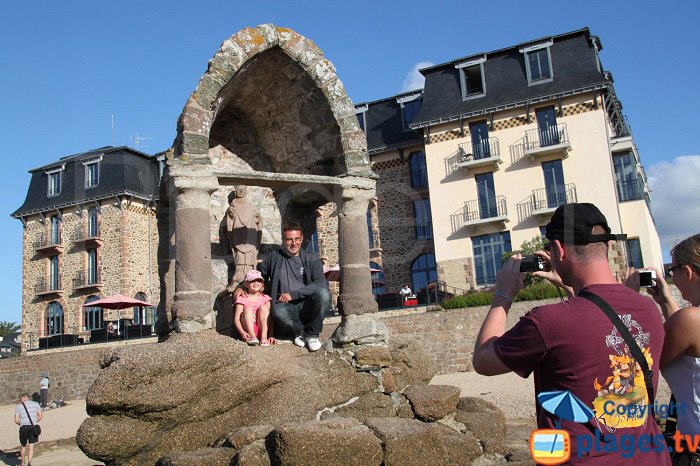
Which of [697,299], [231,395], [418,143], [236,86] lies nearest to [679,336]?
[697,299]

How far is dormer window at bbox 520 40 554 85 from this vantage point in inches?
1011

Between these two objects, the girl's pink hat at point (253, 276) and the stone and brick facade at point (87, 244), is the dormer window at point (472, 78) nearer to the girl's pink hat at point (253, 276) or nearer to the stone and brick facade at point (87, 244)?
the stone and brick facade at point (87, 244)

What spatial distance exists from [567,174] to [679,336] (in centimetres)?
2390

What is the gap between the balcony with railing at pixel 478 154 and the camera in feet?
84.5

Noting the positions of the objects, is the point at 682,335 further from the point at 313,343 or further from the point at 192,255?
the point at 192,255

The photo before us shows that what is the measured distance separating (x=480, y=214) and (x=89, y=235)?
19614 millimetres

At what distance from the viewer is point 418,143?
2812cm

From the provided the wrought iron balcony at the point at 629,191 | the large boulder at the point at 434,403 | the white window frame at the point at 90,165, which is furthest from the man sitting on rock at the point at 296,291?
the white window frame at the point at 90,165

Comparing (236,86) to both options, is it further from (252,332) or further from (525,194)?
(525,194)

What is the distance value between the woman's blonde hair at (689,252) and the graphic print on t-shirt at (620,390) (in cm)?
70

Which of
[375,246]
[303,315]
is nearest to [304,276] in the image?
[303,315]

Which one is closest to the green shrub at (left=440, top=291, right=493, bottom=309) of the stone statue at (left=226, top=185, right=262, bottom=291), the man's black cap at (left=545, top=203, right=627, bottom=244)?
the stone statue at (left=226, top=185, right=262, bottom=291)

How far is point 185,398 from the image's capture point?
4.45 m

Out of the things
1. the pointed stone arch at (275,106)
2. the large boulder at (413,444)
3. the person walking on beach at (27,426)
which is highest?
the pointed stone arch at (275,106)
